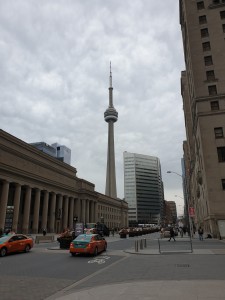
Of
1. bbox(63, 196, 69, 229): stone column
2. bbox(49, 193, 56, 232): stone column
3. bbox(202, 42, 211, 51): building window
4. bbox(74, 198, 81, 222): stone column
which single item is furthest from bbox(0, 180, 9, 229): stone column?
bbox(202, 42, 211, 51): building window

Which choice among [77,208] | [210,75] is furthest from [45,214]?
[210,75]

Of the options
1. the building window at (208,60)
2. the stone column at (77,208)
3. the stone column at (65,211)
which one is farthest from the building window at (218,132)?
the stone column at (77,208)

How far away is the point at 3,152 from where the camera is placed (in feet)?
203

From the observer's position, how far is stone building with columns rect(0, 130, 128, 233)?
202 ft

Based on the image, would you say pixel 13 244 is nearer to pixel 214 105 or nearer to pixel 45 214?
pixel 214 105

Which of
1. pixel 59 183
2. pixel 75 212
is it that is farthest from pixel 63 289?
pixel 75 212

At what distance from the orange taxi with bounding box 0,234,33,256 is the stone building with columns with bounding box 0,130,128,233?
17.8 m

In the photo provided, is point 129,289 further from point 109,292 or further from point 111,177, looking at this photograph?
point 111,177

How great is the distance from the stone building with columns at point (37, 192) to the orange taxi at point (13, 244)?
17847 millimetres

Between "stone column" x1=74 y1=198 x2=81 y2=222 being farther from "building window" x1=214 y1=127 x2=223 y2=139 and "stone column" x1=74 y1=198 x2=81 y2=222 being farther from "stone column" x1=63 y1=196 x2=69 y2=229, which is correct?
"building window" x1=214 y1=127 x2=223 y2=139

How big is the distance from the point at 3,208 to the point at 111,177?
4321 inches

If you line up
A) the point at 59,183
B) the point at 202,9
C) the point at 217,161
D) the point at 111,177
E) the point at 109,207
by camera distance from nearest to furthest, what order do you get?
the point at 217,161, the point at 202,9, the point at 59,183, the point at 109,207, the point at 111,177

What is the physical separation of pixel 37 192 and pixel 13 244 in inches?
2086

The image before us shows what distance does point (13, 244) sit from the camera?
22.1m
